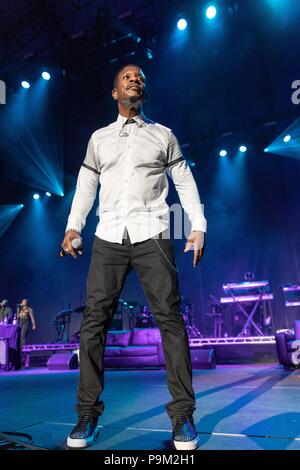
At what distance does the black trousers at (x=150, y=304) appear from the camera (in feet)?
5.26

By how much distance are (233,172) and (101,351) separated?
31.4ft

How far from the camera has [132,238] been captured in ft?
5.74

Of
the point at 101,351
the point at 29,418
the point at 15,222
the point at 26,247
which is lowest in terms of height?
the point at 29,418

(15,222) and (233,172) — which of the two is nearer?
(233,172)

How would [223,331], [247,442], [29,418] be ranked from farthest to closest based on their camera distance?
[223,331]
[29,418]
[247,442]

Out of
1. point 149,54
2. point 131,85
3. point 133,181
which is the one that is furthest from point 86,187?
point 149,54

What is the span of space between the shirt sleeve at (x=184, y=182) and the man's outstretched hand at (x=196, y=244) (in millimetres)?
78

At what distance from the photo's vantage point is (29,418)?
215cm

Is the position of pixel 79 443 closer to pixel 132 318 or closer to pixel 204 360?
pixel 204 360

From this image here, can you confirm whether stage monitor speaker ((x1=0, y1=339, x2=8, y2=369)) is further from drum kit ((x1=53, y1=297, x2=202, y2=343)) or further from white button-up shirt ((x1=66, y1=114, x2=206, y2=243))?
white button-up shirt ((x1=66, y1=114, x2=206, y2=243))

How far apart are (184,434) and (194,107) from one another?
32.4 ft

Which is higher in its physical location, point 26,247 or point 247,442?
point 26,247
